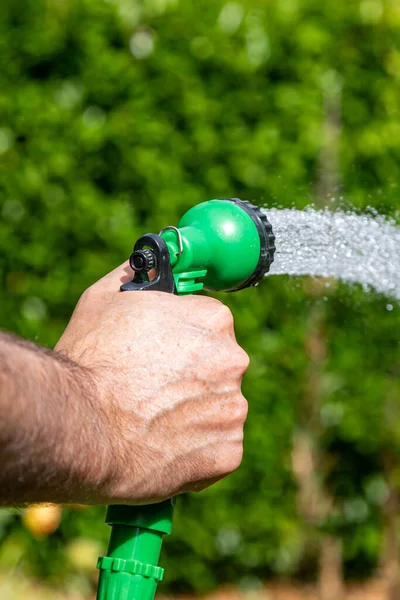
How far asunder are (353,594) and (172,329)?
2950mm

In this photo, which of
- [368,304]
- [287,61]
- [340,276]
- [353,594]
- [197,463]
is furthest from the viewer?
[353,594]

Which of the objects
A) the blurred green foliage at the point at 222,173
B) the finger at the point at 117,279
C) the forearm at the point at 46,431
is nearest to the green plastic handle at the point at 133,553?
the forearm at the point at 46,431

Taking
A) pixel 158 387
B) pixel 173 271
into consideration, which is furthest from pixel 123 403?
pixel 173 271

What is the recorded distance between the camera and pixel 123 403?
4.28 feet

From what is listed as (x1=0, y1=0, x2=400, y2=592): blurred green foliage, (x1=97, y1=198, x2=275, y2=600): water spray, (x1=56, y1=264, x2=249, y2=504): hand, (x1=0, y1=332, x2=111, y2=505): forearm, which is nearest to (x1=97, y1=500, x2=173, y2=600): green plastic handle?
(x1=97, y1=198, x2=275, y2=600): water spray

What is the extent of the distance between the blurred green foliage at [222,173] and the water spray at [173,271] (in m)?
1.81

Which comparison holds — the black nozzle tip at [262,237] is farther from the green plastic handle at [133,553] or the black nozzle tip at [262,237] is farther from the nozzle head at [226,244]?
the green plastic handle at [133,553]

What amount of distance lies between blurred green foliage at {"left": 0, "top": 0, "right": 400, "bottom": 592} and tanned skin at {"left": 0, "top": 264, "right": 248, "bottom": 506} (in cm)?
202

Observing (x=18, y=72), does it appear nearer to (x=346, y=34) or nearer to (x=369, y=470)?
(x=346, y=34)

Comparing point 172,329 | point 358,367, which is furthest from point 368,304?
point 172,329

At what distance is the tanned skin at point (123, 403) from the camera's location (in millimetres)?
1138

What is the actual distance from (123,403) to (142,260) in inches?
10.3

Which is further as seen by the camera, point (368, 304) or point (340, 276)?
point (368, 304)

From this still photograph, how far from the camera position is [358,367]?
3.73 metres
